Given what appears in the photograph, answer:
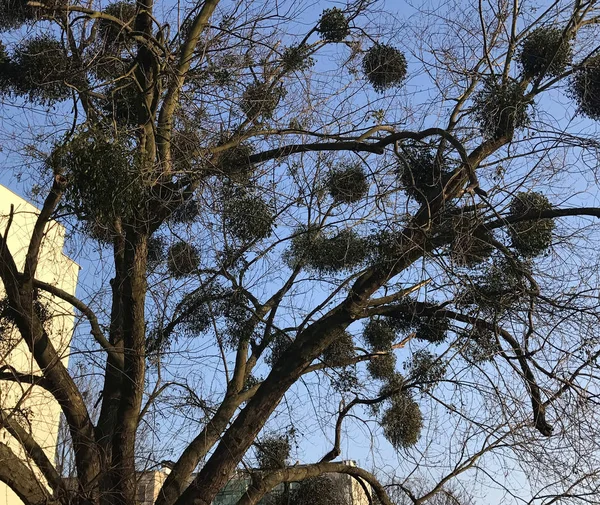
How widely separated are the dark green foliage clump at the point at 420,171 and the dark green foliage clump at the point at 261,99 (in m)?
0.86

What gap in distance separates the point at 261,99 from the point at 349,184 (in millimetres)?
847

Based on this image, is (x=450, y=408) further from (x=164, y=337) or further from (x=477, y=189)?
(x=164, y=337)

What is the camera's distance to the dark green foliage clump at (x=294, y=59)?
4.91m

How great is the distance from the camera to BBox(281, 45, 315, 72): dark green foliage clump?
193 inches

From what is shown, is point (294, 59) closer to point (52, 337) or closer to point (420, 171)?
point (420, 171)

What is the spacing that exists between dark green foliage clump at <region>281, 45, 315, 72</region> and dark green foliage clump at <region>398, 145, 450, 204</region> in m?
0.87

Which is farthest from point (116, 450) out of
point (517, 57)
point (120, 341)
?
point (517, 57)

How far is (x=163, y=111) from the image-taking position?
4730 millimetres

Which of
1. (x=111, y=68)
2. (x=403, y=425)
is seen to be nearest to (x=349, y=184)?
(x=111, y=68)

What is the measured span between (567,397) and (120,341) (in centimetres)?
255

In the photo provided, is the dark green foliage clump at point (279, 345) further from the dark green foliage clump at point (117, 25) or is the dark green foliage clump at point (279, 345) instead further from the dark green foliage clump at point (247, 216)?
the dark green foliage clump at point (117, 25)

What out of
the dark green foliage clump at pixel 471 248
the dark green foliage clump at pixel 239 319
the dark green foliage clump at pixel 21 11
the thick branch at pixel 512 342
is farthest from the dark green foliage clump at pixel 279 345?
the dark green foliage clump at pixel 21 11

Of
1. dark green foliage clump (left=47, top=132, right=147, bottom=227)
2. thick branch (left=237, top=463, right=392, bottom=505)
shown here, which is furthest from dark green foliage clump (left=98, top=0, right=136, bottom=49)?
thick branch (left=237, top=463, right=392, bottom=505)

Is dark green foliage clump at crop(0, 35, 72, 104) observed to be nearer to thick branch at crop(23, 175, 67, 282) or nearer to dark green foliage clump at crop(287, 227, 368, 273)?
thick branch at crop(23, 175, 67, 282)
